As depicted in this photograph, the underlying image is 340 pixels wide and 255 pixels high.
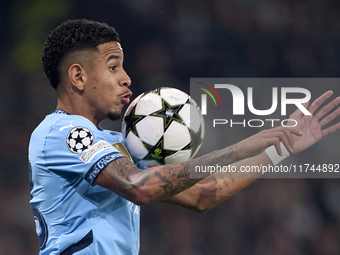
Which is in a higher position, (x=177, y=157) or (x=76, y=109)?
(x=76, y=109)

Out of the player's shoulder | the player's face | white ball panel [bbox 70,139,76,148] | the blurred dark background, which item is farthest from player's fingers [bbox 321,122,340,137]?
the blurred dark background

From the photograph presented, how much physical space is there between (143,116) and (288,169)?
14.5 feet

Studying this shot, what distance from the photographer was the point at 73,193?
98.0 inches

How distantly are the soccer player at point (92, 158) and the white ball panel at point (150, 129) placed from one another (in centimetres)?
18

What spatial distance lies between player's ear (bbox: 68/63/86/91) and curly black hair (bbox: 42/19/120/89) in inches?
4.3

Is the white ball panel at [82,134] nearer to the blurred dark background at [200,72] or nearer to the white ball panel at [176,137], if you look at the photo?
the white ball panel at [176,137]

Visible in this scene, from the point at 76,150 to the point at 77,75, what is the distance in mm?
553

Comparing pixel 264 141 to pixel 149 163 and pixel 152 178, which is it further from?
pixel 149 163

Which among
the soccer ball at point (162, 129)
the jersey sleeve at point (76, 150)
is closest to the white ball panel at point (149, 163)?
the soccer ball at point (162, 129)

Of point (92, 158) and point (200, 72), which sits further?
point (200, 72)

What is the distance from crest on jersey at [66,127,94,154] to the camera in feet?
7.88

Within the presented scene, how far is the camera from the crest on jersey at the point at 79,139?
2.40 meters

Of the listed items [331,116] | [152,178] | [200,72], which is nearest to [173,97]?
[152,178]

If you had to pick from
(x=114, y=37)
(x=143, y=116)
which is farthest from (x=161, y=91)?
(x=114, y=37)
